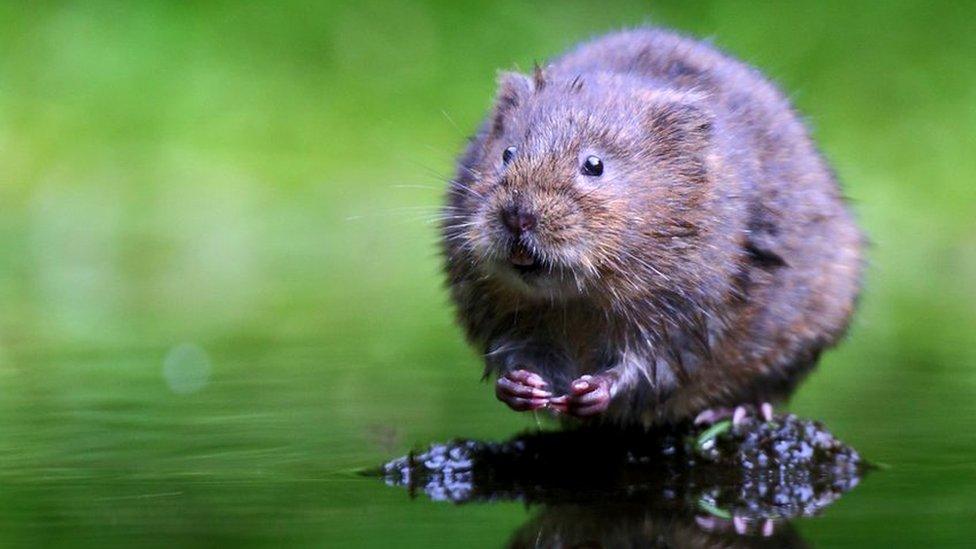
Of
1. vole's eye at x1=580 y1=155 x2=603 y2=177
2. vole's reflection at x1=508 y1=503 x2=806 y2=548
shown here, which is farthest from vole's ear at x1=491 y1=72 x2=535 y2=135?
vole's reflection at x1=508 y1=503 x2=806 y2=548

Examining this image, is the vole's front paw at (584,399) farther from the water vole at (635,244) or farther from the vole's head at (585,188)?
the vole's head at (585,188)

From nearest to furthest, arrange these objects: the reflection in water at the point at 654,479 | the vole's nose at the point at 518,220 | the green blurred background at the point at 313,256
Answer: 1. the reflection in water at the point at 654,479
2. the green blurred background at the point at 313,256
3. the vole's nose at the point at 518,220

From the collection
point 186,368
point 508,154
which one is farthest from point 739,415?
point 186,368

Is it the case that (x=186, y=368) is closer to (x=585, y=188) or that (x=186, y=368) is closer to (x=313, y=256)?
(x=585, y=188)

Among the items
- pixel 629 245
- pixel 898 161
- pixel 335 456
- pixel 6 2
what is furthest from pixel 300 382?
pixel 6 2

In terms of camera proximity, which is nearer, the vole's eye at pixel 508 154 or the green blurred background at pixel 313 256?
the green blurred background at pixel 313 256

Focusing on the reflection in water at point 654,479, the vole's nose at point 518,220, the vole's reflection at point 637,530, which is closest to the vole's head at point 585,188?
the vole's nose at point 518,220

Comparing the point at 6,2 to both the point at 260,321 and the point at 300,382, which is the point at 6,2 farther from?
the point at 300,382
